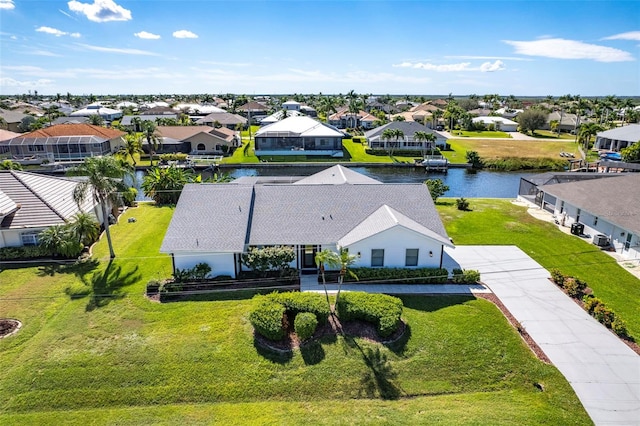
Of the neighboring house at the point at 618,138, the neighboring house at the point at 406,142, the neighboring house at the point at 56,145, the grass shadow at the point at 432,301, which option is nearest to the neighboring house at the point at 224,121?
the neighboring house at the point at 56,145

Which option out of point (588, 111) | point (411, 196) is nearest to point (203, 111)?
point (411, 196)

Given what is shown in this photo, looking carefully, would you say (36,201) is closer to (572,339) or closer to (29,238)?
(29,238)

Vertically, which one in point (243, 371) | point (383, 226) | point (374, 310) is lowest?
point (243, 371)

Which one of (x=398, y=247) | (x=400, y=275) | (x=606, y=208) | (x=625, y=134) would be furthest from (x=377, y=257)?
(x=625, y=134)

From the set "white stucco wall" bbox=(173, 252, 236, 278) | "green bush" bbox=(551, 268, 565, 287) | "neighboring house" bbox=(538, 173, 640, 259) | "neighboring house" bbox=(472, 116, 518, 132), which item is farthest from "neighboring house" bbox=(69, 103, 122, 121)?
"green bush" bbox=(551, 268, 565, 287)

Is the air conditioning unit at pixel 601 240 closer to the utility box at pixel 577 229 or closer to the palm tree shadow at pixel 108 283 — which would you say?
the utility box at pixel 577 229

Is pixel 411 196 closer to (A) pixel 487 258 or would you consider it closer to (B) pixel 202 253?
(A) pixel 487 258
